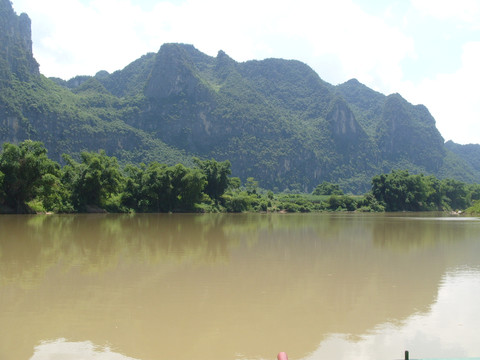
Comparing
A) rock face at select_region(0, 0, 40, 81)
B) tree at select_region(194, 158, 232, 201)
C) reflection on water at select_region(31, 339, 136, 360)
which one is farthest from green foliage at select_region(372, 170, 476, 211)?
rock face at select_region(0, 0, 40, 81)

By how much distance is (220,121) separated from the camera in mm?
140375

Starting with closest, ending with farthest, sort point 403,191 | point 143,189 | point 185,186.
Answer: point 143,189
point 185,186
point 403,191

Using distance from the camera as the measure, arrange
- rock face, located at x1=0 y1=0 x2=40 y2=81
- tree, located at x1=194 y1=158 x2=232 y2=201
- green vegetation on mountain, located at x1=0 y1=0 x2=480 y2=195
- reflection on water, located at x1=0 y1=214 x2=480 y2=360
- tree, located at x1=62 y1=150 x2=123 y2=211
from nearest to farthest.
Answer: reflection on water, located at x1=0 y1=214 x2=480 y2=360 → tree, located at x1=62 y1=150 x2=123 y2=211 → tree, located at x1=194 y1=158 x2=232 y2=201 → rock face, located at x1=0 y1=0 x2=40 y2=81 → green vegetation on mountain, located at x1=0 y1=0 x2=480 y2=195

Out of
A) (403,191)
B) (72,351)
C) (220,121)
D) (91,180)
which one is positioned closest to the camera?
(72,351)

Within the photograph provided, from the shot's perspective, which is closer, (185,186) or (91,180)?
(91,180)

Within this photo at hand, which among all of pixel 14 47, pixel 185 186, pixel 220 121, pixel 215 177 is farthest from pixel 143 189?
pixel 220 121

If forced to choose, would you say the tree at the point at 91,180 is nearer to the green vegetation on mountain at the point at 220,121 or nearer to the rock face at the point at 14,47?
the green vegetation on mountain at the point at 220,121

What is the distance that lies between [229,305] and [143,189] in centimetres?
3764

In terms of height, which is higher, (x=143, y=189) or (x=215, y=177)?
(x=215, y=177)

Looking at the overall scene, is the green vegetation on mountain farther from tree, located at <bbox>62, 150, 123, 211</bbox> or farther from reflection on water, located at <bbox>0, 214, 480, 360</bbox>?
reflection on water, located at <bbox>0, 214, 480, 360</bbox>

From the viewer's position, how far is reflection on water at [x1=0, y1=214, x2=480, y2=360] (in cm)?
465

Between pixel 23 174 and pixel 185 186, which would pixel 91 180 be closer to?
pixel 23 174

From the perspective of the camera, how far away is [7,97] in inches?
3612

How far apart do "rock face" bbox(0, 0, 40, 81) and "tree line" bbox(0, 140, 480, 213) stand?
61930mm
